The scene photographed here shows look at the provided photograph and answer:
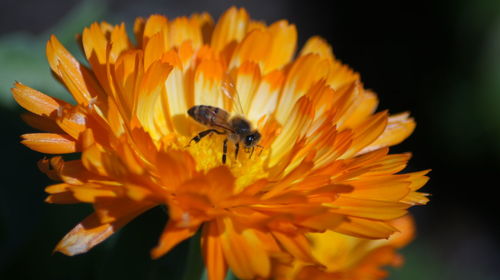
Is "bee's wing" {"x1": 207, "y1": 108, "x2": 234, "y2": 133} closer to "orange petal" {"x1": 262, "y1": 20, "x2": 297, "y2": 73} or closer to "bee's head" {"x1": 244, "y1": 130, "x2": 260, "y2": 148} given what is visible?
"bee's head" {"x1": 244, "y1": 130, "x2": 260, "y2": 148}

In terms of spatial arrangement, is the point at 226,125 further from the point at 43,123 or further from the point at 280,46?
the point at 43,123

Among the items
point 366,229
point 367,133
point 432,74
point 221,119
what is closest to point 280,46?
point 221,119

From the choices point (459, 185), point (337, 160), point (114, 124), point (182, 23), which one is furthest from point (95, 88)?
point (459, 185)

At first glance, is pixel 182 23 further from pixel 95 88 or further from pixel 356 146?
pixel 356 146

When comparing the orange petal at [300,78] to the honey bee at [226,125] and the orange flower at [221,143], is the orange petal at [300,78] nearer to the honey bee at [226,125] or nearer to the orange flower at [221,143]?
the orange flower at [221,143]

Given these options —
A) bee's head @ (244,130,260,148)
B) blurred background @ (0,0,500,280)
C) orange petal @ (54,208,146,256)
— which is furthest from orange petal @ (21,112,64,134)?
blurred background @ (0,0,500,280)
